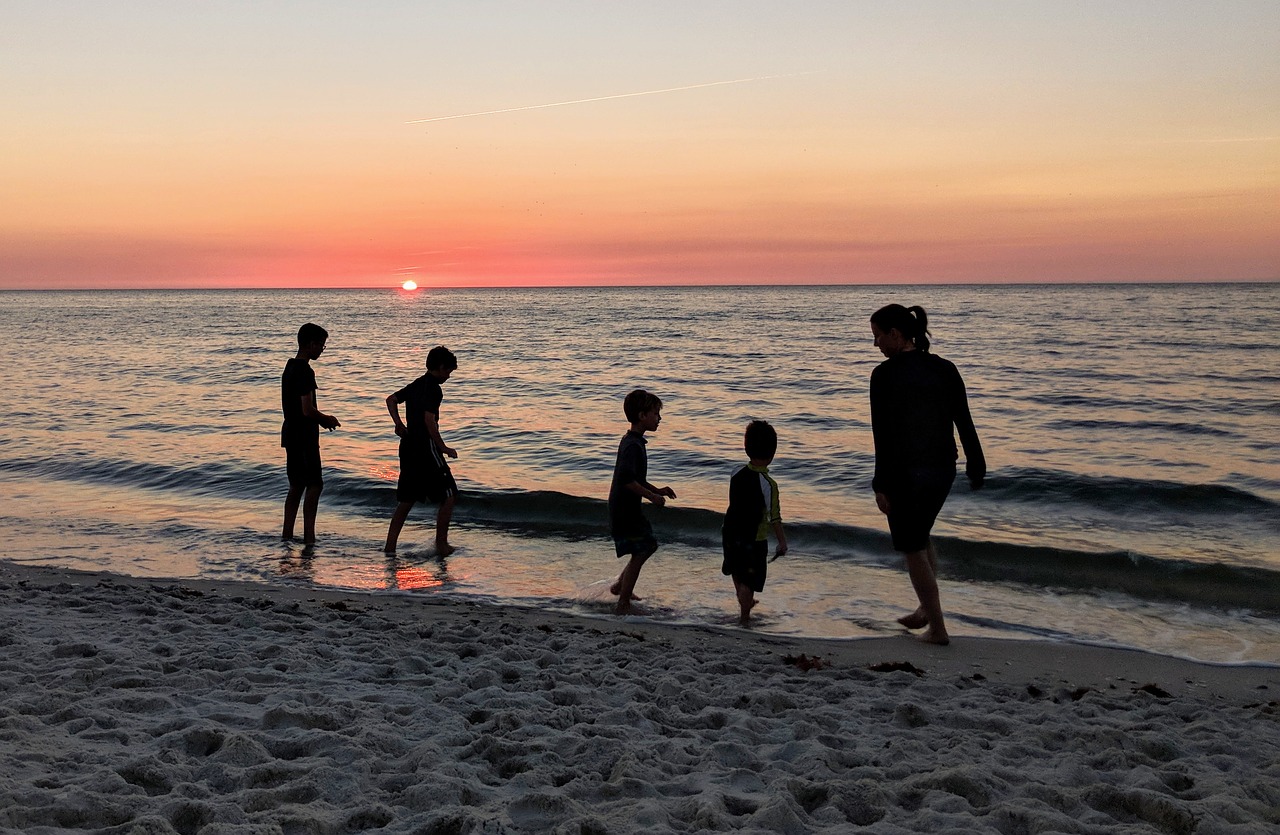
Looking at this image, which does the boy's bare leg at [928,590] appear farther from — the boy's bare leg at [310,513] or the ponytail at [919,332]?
the boy's bare leg at [310,513]

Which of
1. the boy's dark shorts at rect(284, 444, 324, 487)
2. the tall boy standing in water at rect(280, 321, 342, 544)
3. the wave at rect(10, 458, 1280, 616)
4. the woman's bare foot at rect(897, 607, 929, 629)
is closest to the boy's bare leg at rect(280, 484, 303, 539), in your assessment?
the tall boy standing in water at rect(280, 321, 342, 544)

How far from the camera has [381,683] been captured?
4.57m

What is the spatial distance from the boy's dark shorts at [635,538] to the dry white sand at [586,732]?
91cm

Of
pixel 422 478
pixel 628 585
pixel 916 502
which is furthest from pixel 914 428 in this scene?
pixel 422 478

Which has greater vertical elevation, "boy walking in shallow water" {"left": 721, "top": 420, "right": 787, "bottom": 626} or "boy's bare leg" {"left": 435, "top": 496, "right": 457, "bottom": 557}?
"boy walking in shallow water" {"left": 721, "top": 420, "right": 787, "bottom": 626}

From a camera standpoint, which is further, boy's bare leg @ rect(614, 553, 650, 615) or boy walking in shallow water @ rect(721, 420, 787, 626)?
boy's bare leg @ rect(614, 553, 650, 615)

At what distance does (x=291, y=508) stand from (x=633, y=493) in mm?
4126

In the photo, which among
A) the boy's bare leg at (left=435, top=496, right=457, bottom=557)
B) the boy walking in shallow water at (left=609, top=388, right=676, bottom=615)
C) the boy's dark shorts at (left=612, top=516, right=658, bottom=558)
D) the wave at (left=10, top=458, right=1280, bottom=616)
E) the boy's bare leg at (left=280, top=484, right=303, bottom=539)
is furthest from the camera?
the boy's bare leg at (left=280, top=484, right=303, bottom=539)

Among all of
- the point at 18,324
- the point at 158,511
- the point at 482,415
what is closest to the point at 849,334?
the point at 482,415

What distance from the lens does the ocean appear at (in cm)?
734

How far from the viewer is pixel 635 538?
22.0 feet

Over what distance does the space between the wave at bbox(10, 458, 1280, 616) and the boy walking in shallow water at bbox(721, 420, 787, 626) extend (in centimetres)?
234

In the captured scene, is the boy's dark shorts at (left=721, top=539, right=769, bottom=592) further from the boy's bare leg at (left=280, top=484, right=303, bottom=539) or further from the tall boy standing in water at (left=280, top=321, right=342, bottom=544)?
the boy's bare leg at (left=280, top=484, right=303, bottom=539)

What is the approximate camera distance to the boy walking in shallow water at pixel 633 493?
638 centimetres
